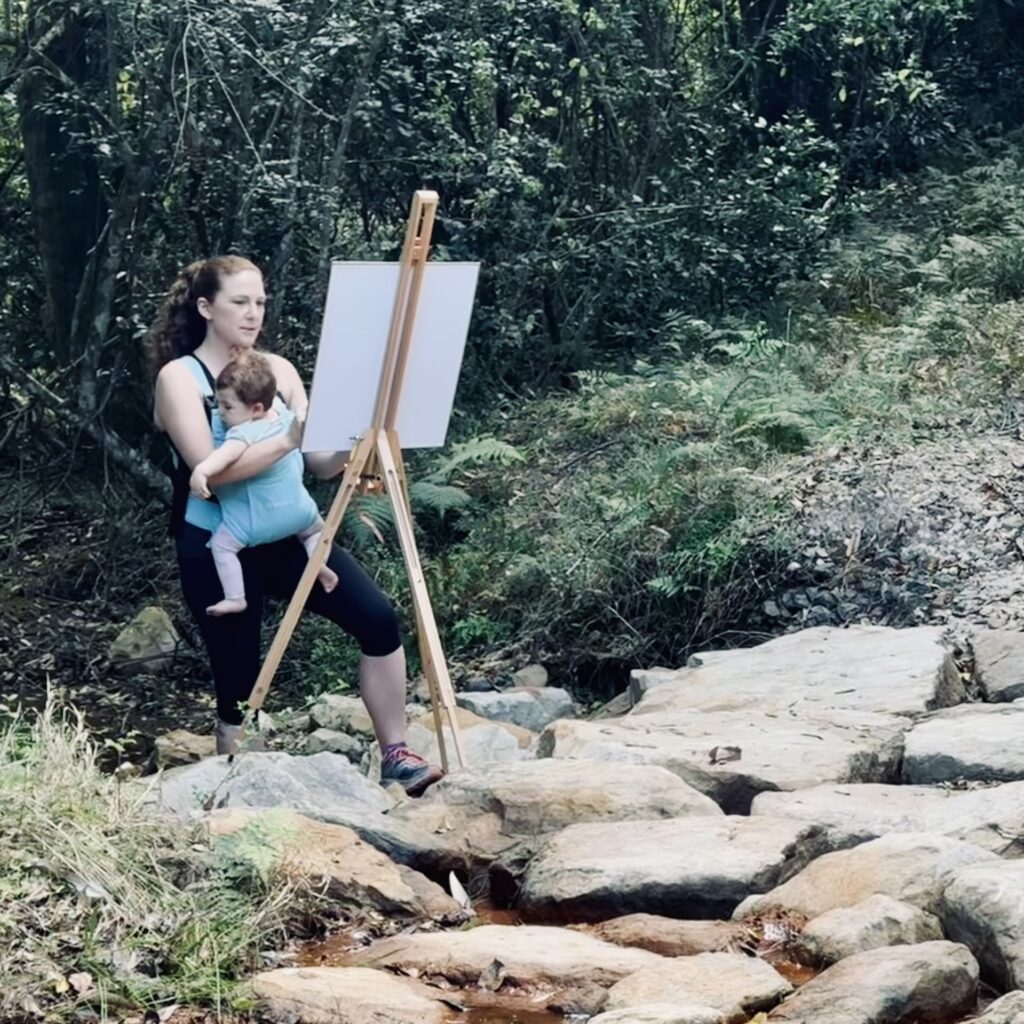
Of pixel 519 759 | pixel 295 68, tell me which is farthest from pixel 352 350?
pixel 295 68

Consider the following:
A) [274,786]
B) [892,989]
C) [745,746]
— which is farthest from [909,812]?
[274,786]

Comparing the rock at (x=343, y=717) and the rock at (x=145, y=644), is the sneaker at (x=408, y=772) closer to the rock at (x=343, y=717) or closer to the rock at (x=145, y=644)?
the rock at (x=343, y=717)

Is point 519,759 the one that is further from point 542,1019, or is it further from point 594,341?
point 594,341

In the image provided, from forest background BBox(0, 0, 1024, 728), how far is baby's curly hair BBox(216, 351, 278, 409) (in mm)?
3209

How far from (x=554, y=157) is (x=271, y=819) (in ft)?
26.3

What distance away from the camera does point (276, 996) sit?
13.4 ft

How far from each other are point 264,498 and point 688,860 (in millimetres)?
1960

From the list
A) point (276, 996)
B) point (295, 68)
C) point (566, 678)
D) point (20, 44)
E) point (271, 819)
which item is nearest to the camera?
point (276, 996)

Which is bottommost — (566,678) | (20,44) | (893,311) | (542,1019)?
(566,678)

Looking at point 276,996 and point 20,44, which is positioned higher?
point 20,44

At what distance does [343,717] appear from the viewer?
26.7 feet

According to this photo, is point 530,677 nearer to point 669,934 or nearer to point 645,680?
point 645,680

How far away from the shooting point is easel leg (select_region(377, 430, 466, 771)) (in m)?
6.20

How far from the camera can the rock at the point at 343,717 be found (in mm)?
8070
